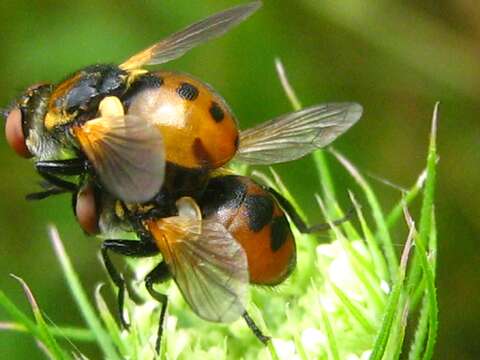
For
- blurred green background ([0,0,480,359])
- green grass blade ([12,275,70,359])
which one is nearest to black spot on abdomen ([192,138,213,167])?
green grass blade ([12,275,70,359])

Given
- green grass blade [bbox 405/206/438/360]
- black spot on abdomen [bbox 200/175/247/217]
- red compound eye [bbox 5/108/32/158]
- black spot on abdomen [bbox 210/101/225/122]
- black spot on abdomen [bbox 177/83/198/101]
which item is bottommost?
green grass blade [bbox 405/206/438/360]

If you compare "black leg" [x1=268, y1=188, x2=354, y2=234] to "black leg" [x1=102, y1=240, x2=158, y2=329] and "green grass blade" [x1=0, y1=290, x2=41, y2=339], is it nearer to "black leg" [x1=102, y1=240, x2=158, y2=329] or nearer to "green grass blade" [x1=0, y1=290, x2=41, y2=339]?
"black leg" [x1=102, y1=240, x2=158, y2=329]

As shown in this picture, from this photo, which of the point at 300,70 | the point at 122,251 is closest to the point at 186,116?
the point at 122,251

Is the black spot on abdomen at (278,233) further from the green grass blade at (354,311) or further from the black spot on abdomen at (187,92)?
the black spot on abdomen at (187,92)

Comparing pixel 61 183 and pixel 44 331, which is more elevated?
pixel 61 183

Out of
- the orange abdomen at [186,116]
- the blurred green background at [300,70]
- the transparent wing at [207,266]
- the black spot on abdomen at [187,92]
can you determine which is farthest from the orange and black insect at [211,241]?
the blurred green background at [300,70]

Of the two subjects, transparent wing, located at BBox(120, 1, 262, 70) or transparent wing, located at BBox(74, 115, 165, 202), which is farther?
transparent wing, located at BBox(120, 1, 262, 70)

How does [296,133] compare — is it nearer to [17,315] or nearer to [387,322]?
[387,322]
